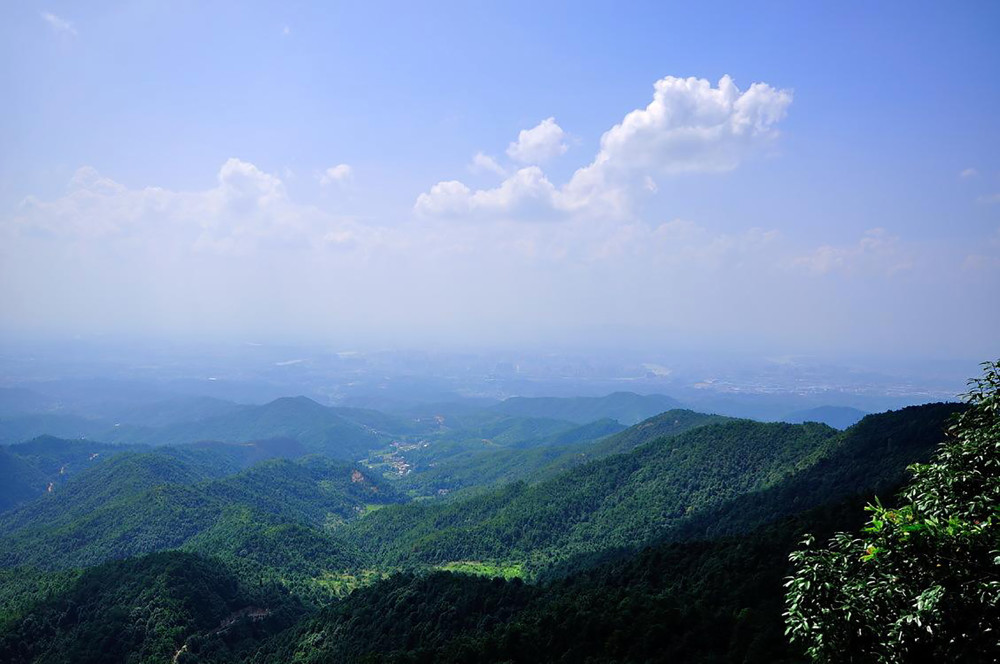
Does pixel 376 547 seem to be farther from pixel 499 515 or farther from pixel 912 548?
pixel 912 548

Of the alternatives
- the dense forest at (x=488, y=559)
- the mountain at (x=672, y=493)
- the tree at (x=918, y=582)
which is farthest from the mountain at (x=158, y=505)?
the tree at (x=918, y=582)

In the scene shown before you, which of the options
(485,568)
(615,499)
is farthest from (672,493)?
(485,568)

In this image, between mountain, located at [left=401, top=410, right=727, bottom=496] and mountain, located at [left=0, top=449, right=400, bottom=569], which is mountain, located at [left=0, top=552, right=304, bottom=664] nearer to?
mountain, located at [left=0, top=449, right=400, bottom=569]

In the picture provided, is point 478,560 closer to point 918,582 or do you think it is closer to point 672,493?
point 672,493

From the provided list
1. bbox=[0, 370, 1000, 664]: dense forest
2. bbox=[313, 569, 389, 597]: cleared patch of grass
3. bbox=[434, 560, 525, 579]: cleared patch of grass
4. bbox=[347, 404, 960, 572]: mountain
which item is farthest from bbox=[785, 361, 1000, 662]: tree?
bbox=[313, 569, 389, 597]: cleared patch of grass

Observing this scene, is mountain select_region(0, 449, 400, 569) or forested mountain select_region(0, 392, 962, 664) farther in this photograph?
mountain select_region(0, 449, 400, 569)

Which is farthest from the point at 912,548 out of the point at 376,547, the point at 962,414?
the point at 376,547
